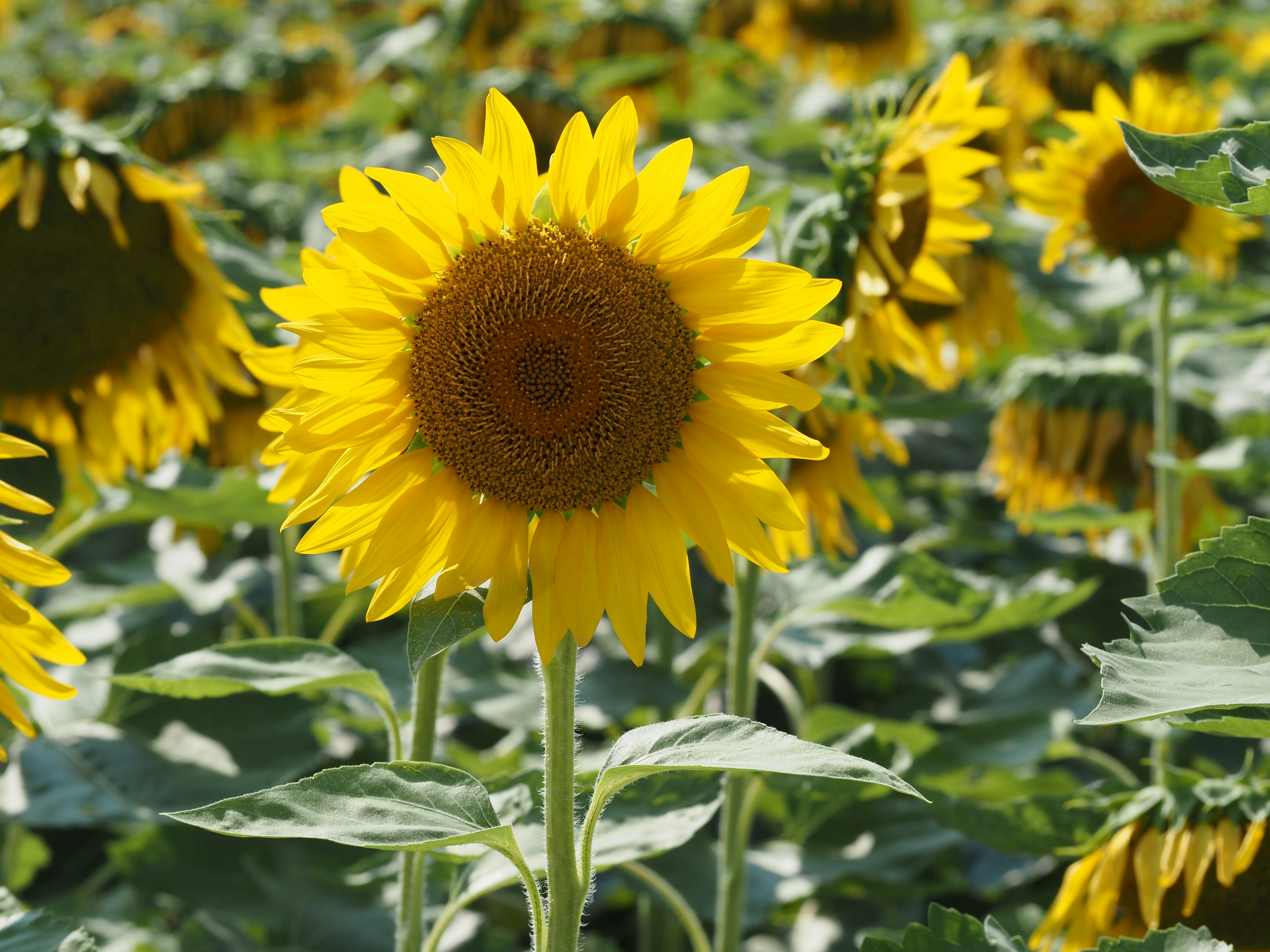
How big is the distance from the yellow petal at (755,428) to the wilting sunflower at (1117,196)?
105 cm

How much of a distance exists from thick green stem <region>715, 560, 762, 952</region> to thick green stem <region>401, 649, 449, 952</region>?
15.2 inches

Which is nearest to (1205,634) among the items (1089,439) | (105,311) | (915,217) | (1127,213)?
(915,217)

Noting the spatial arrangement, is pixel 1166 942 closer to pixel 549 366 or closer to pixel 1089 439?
pixel 549 366

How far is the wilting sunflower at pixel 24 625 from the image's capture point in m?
0.98

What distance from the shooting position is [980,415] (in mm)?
2812

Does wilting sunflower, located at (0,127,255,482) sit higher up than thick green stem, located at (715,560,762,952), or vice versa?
wilting sunflower, located at (0,127,255,482)

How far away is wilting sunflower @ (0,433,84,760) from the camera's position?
975mm

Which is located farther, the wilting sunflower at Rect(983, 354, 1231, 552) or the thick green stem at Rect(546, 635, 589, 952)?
the wilting sunflower at Rect(983, 354, 1231, 552)

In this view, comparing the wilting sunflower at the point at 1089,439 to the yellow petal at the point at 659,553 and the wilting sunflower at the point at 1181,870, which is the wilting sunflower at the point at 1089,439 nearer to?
the wilting sunflower at the point at 1181,870

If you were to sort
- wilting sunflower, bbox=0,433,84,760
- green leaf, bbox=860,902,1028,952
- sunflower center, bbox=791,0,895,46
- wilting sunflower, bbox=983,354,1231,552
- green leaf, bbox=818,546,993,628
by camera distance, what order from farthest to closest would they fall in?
sunflower center, bbox=791,0,895,46
wilting sunflower, bbox=983,354,1231,552
green leaf, bbox=818,546,993,628
green leaf, bbox=860,902,1028,952
wilting sunflower, bbox=0,433,84,760

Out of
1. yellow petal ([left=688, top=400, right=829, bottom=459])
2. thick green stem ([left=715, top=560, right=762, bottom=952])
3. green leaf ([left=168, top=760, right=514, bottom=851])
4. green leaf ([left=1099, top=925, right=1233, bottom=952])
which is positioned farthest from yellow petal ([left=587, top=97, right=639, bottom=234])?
green leaf ([left=1099, top=925, right=1233, bottom=952])

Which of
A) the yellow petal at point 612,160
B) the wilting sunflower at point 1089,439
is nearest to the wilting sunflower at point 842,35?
the wilting sunflower at point 1089,439

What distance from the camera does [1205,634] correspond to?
0.95 meters

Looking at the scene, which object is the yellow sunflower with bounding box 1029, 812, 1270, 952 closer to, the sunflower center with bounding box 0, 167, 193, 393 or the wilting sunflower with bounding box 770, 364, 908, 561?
the wilting sunflower with bounding box 770, 364, 908, 561
